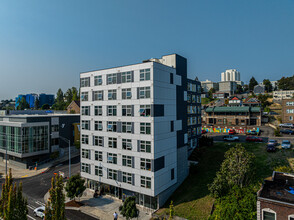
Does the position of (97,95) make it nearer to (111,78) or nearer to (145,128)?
(111,78)

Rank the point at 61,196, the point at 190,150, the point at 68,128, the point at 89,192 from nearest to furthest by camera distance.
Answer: the point at 61,196
the point at 89,192
the point at 190,150
the point at 68,128

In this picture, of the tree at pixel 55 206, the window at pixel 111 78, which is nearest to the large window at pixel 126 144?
the window at pixel 111 78

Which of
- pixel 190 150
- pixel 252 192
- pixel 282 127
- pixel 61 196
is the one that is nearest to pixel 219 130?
pixel 282 127

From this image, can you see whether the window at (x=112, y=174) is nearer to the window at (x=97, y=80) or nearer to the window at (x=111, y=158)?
the window at (x=111, y=158)

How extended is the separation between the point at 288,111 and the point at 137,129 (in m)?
69.4

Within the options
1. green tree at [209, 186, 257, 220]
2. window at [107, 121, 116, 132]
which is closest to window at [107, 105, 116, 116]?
window at [107, 121, 116, 132]

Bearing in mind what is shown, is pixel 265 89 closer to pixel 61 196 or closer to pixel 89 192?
pixel 89 192

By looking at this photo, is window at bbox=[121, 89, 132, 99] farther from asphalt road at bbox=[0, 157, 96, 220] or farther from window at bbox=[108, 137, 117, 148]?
asphalt road at bbox=[0, 157, 96, 220]

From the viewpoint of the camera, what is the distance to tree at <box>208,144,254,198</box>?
1075 inches

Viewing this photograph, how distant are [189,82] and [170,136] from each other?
19.0 metres

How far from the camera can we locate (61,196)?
17844mm

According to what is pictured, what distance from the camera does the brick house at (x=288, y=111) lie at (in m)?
73.9

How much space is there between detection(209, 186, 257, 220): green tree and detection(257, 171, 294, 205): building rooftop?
3100 mm

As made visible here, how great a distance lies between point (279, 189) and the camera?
2114 centimetres
